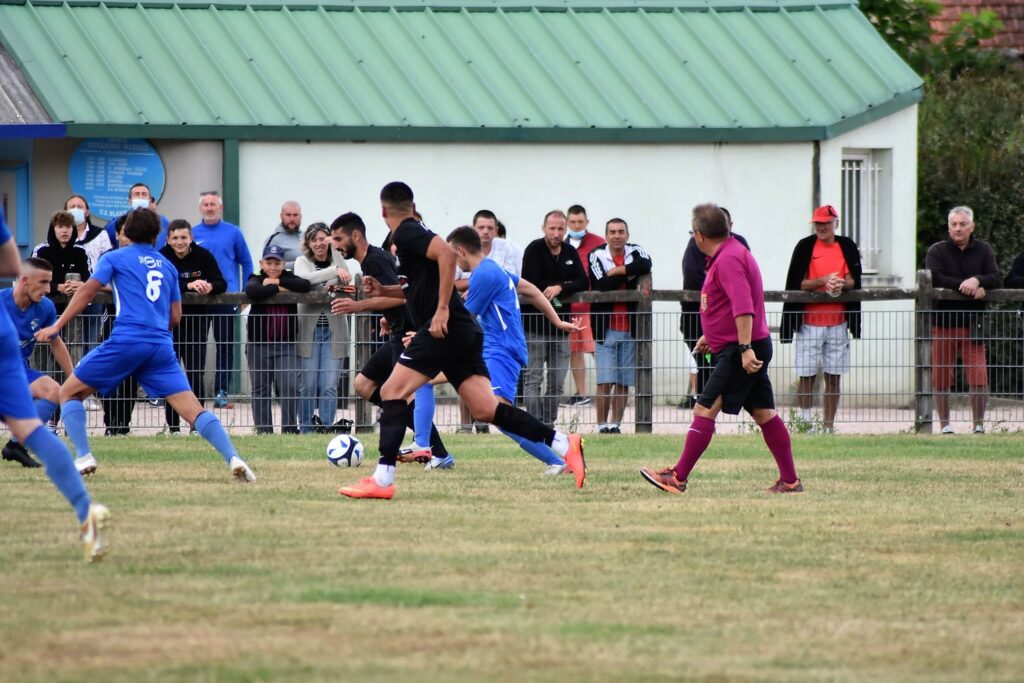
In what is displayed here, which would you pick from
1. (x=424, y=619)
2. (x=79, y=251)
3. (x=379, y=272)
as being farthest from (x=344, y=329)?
(x=424, y=619)

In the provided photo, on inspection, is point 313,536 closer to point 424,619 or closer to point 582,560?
point 582,560

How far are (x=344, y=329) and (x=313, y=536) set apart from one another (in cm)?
737

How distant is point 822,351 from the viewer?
16875mm

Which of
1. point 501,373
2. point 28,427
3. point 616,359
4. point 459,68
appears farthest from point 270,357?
point 28,427

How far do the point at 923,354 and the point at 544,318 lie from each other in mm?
3531

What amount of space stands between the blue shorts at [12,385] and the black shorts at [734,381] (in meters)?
4.45

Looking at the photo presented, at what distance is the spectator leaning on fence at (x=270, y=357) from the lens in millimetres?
16281

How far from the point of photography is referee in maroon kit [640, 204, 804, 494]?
11.0 metres

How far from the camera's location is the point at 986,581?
8203 millimetres

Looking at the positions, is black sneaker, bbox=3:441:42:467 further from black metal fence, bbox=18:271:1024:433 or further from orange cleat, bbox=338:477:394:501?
orange cleat, bbox=338:477:394:501

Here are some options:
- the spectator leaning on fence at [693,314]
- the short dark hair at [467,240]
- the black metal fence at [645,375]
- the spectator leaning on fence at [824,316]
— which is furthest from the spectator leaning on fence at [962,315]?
the short dark hair at [467,240]

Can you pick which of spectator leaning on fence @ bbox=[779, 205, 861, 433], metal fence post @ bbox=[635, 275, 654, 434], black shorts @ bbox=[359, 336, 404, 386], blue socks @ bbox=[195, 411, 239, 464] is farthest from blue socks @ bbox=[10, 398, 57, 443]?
spectator leaning on fence @ bbox=[779, 205, 861, 433]

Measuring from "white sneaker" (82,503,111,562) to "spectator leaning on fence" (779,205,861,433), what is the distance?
9.57 metres

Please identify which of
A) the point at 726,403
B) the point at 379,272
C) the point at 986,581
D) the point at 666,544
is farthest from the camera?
the point at 379,272
